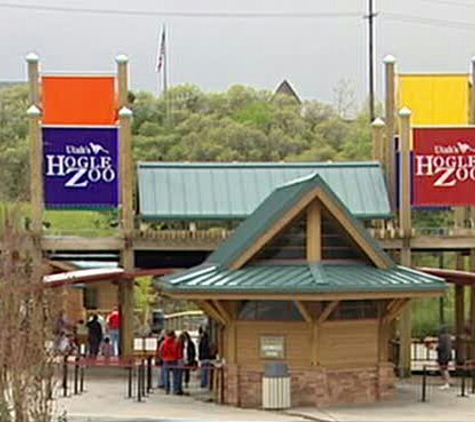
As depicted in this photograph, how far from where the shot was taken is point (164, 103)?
8356 cm

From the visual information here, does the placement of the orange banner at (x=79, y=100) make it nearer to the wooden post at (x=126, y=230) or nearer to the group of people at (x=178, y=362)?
the wooden post at (x=126, y=230)

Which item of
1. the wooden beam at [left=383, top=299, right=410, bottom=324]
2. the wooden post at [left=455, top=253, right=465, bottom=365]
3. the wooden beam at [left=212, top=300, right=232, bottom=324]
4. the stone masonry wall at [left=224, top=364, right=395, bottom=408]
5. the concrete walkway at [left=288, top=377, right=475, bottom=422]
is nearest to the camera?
the concrete walkway at [left=288, top=377, right=475, bottom=422]

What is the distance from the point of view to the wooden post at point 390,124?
33.6 meters

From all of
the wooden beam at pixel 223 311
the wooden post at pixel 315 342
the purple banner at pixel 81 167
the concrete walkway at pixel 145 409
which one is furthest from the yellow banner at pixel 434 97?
the concrete walkway at pixel 145 409

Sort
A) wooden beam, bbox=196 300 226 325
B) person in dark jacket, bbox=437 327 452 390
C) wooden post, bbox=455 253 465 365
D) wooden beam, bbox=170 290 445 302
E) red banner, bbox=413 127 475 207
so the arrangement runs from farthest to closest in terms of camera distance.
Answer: red banner, bbox=413 127 475 207, wooden post, bbox=455 253 465 365, person in dark jacket, bbox=437 327 452 390, wooden beam, bbox=196 300 226 325, wooden beam, bbox=170 290 445 302

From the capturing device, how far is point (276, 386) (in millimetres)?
25000

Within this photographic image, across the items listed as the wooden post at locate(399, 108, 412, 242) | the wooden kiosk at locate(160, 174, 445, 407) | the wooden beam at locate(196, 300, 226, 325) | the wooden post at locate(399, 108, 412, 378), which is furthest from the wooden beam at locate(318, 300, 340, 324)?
the wooden post at locate(399, 108, 412, 242)

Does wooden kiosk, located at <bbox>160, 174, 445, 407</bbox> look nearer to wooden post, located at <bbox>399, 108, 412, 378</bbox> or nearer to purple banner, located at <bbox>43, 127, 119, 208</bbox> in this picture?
wooden post, located at <bbox>399, 108, 412, 378</bbox>

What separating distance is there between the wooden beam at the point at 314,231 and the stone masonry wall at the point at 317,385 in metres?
2.28

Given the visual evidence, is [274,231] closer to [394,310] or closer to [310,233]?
[310,233]

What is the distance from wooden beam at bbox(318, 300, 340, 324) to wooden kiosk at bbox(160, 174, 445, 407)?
2cm

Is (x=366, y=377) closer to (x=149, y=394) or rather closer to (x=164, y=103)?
(x=149, y=394)

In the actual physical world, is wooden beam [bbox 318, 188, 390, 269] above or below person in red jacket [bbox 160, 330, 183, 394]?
above

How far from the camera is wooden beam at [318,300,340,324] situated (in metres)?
25.2
